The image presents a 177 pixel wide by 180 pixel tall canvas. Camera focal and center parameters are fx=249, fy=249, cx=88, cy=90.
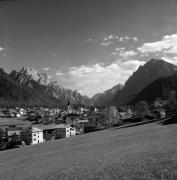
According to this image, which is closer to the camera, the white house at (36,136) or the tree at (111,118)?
the white house at (36,136)

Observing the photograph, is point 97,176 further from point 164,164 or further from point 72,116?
point 72,116

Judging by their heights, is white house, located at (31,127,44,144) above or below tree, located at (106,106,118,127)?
below

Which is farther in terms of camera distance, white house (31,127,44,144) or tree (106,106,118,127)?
tree (106,106,118,127)

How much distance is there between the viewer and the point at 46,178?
18.3 meters

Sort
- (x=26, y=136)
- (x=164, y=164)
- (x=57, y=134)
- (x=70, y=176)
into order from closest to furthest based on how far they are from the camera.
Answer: (x=164, y=164) → (x=70, y=176) → (x=26, y=136) → (x=57, y=134)

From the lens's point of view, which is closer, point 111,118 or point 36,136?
point 36,136

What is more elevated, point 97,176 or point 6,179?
point 97,176

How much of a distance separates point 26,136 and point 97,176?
6304 cm

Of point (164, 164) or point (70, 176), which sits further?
point (70, 176)

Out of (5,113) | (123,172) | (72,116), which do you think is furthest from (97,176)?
(5,113)

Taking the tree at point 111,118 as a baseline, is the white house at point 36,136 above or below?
below

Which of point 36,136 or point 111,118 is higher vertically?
point 111,118

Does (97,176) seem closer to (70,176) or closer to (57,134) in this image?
(70,176)

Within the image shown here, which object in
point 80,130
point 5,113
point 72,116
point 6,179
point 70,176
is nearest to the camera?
point 70,176
